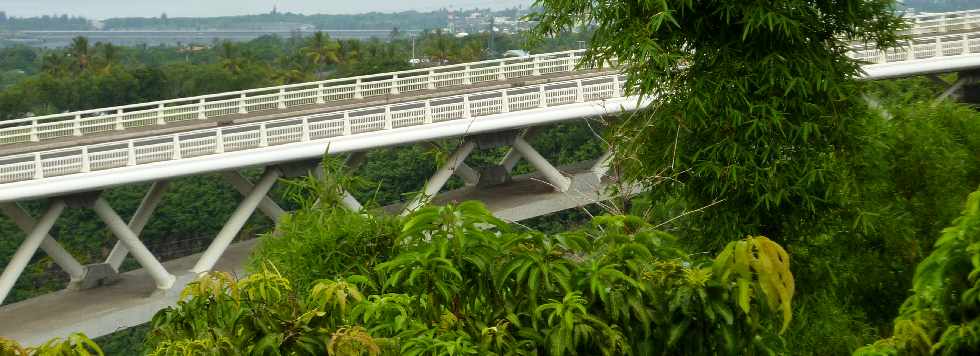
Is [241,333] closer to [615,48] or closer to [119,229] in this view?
[615,48]

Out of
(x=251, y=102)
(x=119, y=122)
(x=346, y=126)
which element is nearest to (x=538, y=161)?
(x=346, y=126)

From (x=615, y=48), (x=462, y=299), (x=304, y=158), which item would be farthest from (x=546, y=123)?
(x=462, y=299)

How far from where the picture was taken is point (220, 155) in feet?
66.2

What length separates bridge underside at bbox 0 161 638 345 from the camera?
778 inches

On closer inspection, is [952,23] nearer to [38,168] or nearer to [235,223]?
[235,223]

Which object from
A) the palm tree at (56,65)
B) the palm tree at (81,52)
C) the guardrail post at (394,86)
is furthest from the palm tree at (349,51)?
the guardrail post at (394,86)

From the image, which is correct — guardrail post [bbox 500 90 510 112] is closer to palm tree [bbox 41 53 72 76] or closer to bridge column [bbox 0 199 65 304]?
bridge column [bbox 0 199 65 304]

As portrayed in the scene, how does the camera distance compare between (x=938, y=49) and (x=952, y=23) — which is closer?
Answer: (x=938, y=49)

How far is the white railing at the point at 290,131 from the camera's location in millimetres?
19203

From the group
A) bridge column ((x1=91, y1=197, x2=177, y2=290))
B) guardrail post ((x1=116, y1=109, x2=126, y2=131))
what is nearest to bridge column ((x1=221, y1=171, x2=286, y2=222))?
bridge column ((x1=91, y1=197, x2=177, y2=290))

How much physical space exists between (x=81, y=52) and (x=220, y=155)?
59.2 m

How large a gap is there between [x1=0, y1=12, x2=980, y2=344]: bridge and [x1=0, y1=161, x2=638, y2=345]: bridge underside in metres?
0.03

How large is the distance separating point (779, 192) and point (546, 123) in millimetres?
12884

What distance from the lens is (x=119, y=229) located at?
20125 millimetres
